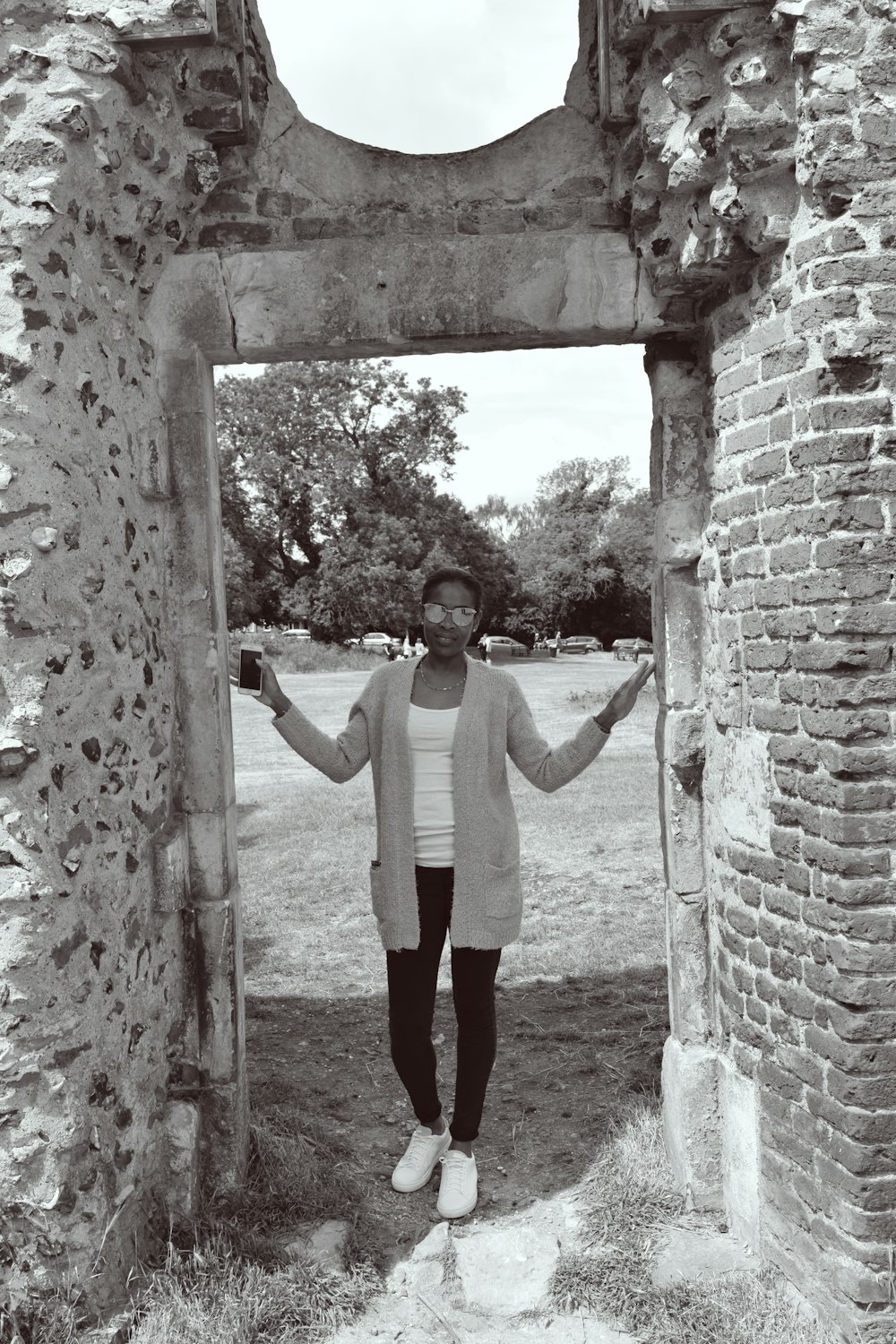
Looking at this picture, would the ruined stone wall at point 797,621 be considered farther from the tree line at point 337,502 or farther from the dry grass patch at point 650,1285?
the tree line at point 337,502

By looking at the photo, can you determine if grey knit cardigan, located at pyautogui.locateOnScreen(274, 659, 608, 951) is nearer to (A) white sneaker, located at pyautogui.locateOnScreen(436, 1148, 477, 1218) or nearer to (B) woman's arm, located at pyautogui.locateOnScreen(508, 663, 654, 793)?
(B) woman's arm, located at pyautogui.locateOnScreen(508, 663, 654, 793)

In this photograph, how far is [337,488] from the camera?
112 feet

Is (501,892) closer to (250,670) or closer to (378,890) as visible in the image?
(378,890)

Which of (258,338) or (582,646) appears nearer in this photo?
(258,338)

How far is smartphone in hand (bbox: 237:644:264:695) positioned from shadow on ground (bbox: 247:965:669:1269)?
6.46 feet

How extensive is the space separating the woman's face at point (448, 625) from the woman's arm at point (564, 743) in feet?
0.87

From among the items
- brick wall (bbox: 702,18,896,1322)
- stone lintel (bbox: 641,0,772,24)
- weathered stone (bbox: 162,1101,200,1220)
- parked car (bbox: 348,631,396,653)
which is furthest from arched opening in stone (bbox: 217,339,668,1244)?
parked car (bbox: 348,631,396,653)

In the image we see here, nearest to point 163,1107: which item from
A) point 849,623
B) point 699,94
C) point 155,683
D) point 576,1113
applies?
point 155,683

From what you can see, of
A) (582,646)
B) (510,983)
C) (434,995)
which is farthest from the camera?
(582,646)

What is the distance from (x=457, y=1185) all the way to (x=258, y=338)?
3126 mm

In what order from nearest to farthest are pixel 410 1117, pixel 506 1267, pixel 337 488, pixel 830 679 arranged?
pixel 830 679 → pixel 506 1267 → pixel 410 1117 → pixel 337 488

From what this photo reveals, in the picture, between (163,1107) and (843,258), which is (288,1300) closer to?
(163,1107)

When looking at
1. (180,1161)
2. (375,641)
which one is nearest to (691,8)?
(180,1161)

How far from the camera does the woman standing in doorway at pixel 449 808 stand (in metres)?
3.74
